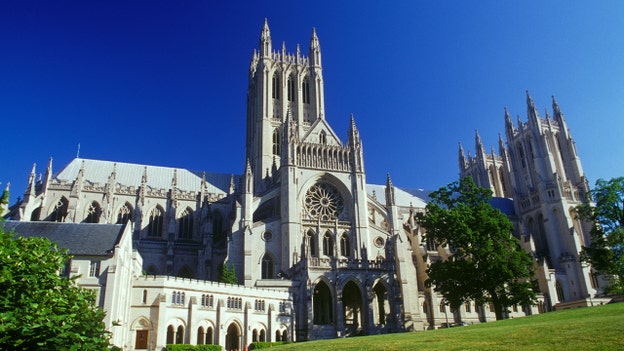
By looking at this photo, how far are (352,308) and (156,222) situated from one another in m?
29.6

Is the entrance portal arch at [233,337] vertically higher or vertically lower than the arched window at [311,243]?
lower

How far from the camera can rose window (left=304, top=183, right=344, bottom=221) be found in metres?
59.9

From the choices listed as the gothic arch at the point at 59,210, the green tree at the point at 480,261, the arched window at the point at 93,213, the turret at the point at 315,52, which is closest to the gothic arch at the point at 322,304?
the green tree at the point at 480,261

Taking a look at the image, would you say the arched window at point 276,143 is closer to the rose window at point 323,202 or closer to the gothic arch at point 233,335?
the rose window at point 323,202

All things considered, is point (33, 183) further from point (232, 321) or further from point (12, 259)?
point (12, 259)

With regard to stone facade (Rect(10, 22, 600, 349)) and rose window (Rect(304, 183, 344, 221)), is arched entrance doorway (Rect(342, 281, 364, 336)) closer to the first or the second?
stone facade (Rect(10, 22, 600, 349))

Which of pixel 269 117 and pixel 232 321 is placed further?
pixel 269 117

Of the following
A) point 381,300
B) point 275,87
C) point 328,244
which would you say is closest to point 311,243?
point 328,244

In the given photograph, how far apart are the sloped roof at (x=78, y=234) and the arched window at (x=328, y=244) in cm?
2476

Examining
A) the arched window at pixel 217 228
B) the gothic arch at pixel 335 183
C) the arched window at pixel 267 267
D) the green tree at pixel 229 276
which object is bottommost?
the green tree at pixel 229 276

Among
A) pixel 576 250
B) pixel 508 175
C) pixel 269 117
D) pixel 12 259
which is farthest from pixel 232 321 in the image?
pixel 508 175

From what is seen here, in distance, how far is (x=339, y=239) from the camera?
5825cm

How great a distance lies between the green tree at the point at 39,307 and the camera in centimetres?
1564

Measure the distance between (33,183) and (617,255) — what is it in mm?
64258
